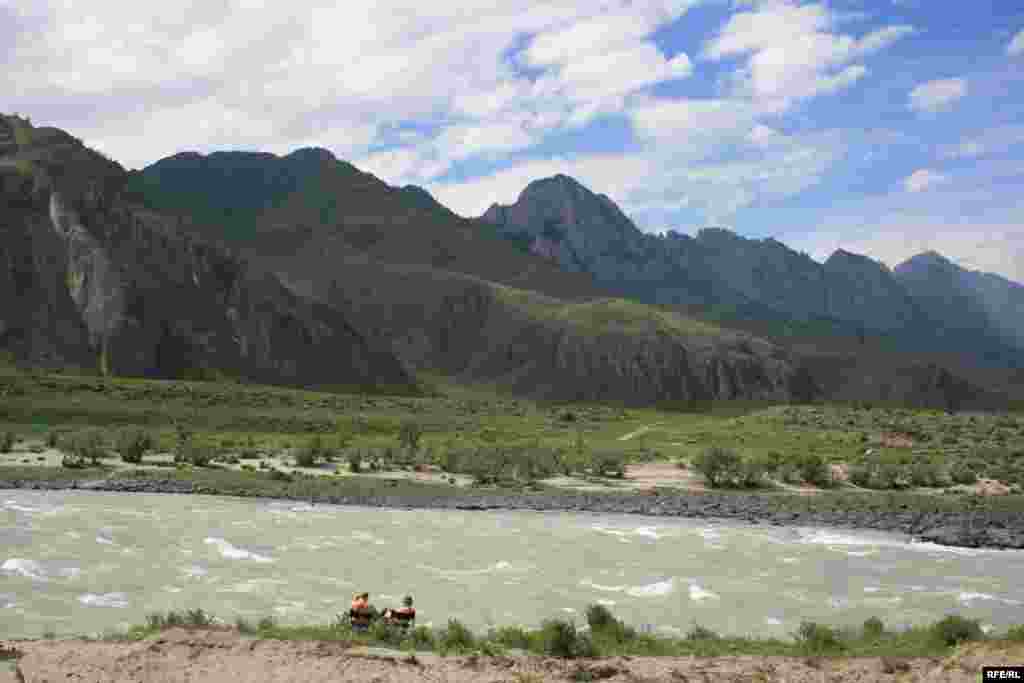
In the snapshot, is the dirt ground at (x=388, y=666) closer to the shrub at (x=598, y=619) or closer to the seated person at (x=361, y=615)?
the seated person at (x=361, y=615)

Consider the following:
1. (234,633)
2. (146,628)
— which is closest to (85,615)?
(146,628)

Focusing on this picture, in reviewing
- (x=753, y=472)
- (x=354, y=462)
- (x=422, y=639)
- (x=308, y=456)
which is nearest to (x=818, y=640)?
(x=422, y=639)

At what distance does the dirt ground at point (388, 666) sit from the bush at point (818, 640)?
4.22 ft

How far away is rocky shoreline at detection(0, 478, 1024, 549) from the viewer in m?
48.5

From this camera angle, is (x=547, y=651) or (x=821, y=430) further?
(x=821, y=430)

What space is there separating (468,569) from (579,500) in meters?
21.5

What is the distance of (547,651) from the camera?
20344mm

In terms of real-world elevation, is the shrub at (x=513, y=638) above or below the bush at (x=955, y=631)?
below

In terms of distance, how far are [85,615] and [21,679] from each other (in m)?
8.97

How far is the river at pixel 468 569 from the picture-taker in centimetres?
2806

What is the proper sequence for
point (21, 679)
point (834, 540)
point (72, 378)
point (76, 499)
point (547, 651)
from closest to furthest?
point (21, 679) < point (547, 651) < point (834, 540) < point (76, 499) < point (72, 378)

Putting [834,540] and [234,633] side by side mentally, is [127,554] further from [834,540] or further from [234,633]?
[834,540]

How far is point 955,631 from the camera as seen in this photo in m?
21.4

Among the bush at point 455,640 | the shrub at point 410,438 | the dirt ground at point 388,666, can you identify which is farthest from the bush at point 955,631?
the shrub at point 410,438
